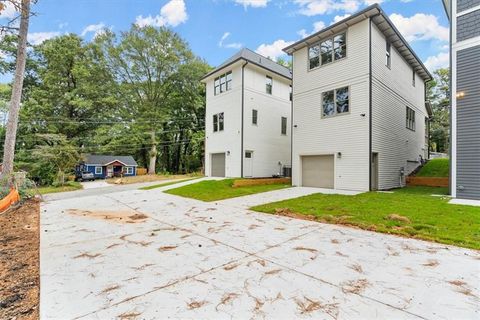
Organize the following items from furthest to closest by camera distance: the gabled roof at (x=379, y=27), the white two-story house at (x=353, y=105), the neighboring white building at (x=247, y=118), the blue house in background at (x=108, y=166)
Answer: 1. the blue house in background at (x=108, y=166)
2. the neighboring white building at (x=247, y=118)
3. the white two-story house at (x=353, y=105)
4. the gabled roof at (x=379, y=27)

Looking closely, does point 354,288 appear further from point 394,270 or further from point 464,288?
point 464,288

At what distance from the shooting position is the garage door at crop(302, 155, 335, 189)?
11.7 metres

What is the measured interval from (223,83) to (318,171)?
9.41m

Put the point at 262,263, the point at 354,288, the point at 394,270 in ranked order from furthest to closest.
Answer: the point at 262,263 < the point at 394,270 < the point at 354,288

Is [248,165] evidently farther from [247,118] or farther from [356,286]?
[356,286]

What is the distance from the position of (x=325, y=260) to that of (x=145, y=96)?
26934 mm

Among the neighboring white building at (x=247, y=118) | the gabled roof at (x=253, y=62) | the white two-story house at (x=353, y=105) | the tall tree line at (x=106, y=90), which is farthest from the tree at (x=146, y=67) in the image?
the white two-story house at (x=353, y=105)

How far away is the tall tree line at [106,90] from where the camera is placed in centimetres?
2431

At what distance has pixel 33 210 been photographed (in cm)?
801

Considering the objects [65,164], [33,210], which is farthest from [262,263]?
[65,164]

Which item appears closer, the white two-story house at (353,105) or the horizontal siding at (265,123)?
the white two-story house at (353,105)

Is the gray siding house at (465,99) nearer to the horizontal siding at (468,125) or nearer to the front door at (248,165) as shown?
the horizontal siding at (468,125)

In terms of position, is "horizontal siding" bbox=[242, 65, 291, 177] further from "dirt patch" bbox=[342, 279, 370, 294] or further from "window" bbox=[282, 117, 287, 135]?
"dirt patch" bbox=[342, 279, 370, 294]

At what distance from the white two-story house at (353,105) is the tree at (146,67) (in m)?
16.0
